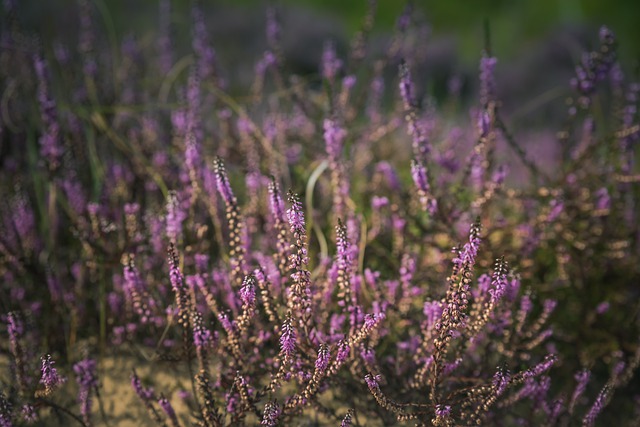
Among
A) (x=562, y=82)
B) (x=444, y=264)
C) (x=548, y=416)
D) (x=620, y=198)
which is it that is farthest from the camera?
(x=562, y=82)

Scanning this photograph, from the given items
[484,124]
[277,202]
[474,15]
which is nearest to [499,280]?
[277,202]

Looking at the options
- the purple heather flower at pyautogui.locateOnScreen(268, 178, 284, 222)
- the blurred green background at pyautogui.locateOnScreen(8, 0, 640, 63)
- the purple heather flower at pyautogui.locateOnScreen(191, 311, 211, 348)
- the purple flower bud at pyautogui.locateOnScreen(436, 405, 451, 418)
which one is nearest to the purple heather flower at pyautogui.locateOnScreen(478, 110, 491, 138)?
the purple heather flower at pyautogui.locateOnScreen(268, 178, 284, 222)

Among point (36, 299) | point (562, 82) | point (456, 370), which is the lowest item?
point (456, 370)

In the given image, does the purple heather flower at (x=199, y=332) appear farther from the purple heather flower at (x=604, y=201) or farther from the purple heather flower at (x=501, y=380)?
the purple heather flower at (x=604, y=201)

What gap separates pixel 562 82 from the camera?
919 cm

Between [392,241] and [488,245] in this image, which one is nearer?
[488,245]

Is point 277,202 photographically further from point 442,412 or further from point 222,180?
point 442,412

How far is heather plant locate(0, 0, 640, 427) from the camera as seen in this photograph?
1.57m

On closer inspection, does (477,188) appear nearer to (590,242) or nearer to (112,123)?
(590,242)

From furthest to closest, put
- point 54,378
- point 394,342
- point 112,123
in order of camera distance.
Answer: point 112,123 → point 394,342 → point 54,378

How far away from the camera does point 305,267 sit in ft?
4.64

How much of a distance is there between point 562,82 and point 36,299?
8.92 meters

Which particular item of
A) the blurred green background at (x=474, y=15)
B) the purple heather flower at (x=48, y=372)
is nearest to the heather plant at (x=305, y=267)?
the purple heather flower at (x=48, y=372)

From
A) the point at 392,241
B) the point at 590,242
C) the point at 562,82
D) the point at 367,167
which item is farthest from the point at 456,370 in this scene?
the point at 562,82
